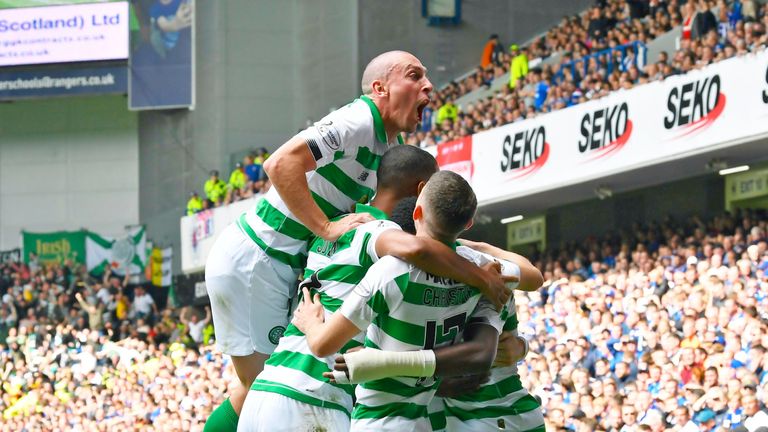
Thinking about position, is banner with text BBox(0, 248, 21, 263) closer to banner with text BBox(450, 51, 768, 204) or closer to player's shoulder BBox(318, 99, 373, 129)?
banner with text BBox(450, 51, 768, 204)

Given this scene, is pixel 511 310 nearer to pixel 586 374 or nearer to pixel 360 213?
pixel 360 213

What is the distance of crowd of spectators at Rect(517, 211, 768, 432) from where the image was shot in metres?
11.6

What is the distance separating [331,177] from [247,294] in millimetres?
765

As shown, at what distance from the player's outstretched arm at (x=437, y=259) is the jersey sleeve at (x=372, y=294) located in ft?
0.18

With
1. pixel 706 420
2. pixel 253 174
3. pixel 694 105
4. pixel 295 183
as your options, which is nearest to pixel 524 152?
pixel 694 105

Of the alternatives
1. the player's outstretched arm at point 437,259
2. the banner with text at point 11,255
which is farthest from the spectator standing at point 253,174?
the player's outstretched arm at point 437,259

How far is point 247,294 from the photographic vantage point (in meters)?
6.38

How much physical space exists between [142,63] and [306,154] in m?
29.7

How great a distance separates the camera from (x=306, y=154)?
5.77 meters

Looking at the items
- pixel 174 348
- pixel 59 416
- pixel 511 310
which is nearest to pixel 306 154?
pixel 511 310

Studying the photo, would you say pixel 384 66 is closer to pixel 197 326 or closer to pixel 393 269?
pixel 393 269

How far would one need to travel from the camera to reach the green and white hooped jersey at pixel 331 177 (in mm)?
5840

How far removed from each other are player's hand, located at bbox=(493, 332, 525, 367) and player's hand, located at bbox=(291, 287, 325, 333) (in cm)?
78

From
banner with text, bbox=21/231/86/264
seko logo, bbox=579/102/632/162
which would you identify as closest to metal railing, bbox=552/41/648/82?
seko logo, bbox=579/102/632/162
